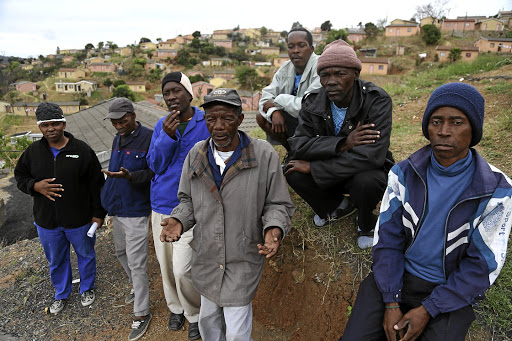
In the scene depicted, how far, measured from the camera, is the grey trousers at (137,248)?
3186 mm

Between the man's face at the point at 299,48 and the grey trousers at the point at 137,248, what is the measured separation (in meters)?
2.43

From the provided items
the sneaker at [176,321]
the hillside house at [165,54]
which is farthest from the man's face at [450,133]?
→ the hillside house at [165,54]

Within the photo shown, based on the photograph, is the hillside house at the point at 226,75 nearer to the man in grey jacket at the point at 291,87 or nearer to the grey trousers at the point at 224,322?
the man in grey jacket at the point at 291,87

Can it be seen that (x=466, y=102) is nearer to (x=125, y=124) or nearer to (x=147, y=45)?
(x=125, y=124)

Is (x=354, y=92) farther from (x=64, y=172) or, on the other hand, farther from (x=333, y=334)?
(x=64, y=172)

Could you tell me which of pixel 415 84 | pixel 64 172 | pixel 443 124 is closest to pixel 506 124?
pixel 443 124

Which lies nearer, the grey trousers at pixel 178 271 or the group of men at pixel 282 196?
the group of men at pixel 282 196

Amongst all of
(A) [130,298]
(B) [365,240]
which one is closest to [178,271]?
(A) [130,298]

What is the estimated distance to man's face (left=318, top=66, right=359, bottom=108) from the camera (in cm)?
258

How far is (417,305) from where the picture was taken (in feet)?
6.41

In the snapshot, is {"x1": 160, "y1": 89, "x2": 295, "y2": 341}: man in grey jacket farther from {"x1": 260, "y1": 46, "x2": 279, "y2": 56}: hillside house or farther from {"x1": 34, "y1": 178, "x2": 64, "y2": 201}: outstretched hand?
{"x1": 260, "y1": 46, "x2": 279, "y2": 56}: hillside house

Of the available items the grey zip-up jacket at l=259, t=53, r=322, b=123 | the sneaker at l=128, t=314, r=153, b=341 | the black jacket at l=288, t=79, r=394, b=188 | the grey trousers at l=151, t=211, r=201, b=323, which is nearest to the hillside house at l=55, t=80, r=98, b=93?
the grey zip-up jacket at l=259, t=53, r=322, b=123

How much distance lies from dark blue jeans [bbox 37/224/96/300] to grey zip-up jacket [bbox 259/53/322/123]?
2.51 meters

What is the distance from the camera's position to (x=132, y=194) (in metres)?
3.16
